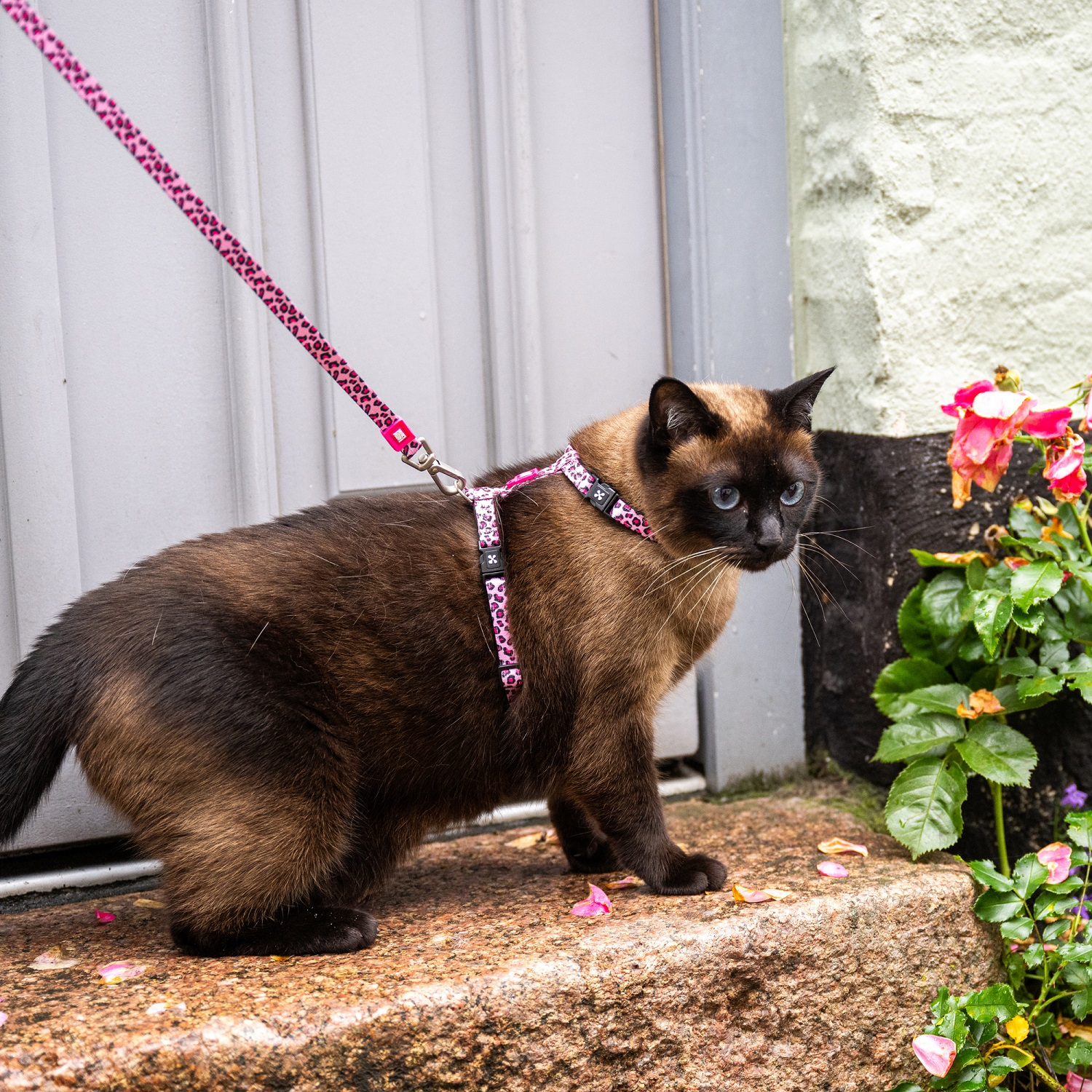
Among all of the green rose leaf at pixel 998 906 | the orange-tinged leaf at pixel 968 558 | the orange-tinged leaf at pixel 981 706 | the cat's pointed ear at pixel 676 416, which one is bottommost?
the green rose leaf at pixel 998 906

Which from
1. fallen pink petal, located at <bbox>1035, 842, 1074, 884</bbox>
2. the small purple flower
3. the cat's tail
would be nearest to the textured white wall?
the small purple flower

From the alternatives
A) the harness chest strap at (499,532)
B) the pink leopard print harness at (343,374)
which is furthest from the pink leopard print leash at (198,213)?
the harness chest strap at (499,532)

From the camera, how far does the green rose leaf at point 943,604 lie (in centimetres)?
217

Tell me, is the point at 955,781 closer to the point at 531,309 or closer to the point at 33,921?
the point at 531,309

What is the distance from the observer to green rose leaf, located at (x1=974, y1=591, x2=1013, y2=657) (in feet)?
6.63

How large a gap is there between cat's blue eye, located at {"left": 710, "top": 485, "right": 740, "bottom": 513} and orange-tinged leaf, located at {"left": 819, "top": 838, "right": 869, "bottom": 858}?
77cm

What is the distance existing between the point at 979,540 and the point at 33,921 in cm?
200

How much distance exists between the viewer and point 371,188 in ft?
7.50

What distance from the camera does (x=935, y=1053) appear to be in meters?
1.79

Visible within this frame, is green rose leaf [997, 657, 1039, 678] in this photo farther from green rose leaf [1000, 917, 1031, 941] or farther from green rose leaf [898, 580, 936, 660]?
green rose leaf [1000, 917, 1031, 941]

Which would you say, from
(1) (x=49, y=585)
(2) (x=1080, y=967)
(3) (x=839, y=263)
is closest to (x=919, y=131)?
(3) (x=839, y=263)

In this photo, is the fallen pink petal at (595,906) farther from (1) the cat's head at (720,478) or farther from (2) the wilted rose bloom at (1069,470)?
(2) the wilted rose bloom at (1069,470)

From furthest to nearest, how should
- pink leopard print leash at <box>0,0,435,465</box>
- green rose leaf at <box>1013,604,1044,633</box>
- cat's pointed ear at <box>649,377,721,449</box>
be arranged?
green rose leaf at <box>1013,604,1044,633</box> → cat's pointed ear at <box>649,377,721,449</box> → pink leopard print leash at <box>0,0,435,465</box>

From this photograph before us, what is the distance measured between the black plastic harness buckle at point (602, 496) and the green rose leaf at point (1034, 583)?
750 millimetres
